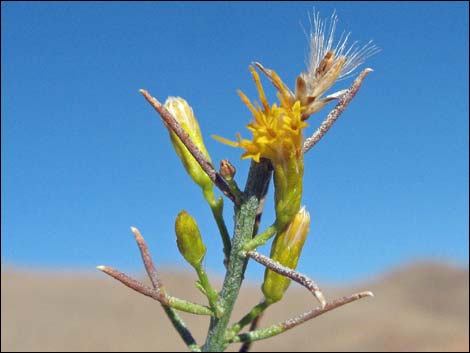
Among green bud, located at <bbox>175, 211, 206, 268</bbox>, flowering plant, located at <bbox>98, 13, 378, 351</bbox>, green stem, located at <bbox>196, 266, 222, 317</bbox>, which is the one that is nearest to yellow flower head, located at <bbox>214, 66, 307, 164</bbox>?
flowering plant, located at <bbox>98, 13, 378, 351</bbox>

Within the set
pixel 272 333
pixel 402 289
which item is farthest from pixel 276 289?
pixel 402 289

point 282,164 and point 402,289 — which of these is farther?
point 402,289

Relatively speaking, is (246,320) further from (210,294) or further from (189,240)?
(189,240)

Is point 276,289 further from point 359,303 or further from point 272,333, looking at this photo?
point 359,303

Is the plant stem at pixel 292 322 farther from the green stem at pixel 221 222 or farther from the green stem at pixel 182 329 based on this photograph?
the green stem at pixel 221 222

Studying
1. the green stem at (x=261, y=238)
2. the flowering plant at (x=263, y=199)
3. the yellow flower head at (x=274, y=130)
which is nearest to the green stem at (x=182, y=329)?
the flowering plant at (x=263, y=199)

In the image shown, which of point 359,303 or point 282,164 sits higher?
point 359,303
